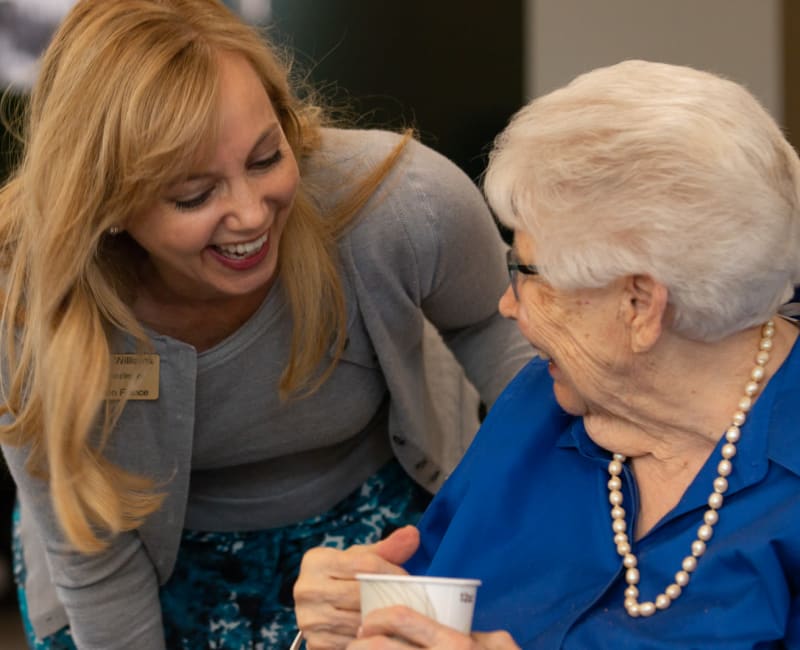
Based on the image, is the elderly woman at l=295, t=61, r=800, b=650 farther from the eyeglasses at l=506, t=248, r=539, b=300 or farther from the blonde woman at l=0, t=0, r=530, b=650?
the blonde woman at l=0, t=0, r=530, b=650

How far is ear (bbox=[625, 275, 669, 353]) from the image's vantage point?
132cm

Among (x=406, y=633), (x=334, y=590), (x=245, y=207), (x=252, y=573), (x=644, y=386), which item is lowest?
(x=252, y=573)

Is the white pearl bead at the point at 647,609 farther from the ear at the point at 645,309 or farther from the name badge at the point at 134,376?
the name badge at the point at 134,376

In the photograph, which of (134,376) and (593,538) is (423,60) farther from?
(593,538)

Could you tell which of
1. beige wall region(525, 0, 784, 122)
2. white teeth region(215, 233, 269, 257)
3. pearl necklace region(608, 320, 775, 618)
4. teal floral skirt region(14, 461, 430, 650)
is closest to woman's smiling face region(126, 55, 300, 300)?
white teeth region(215, 233, 269, 257)

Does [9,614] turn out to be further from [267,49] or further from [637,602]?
[637,602]

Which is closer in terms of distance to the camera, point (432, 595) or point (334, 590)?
point (432, 595)

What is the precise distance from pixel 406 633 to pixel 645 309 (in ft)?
1.45

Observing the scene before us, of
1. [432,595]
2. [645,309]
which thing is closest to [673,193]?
[645,309]

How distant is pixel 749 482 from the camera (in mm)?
1335

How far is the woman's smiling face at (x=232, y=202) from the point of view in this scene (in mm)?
1633

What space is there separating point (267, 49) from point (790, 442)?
951mm

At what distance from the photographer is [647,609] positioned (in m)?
1.36

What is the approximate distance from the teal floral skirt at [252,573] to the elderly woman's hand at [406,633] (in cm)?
85
